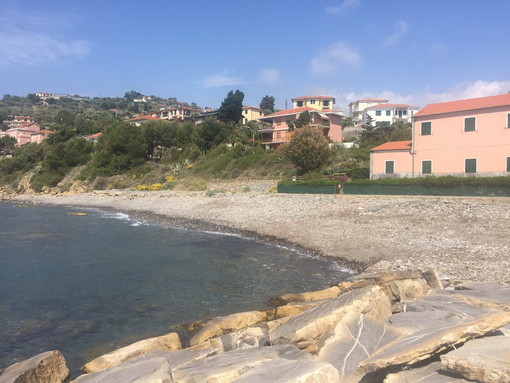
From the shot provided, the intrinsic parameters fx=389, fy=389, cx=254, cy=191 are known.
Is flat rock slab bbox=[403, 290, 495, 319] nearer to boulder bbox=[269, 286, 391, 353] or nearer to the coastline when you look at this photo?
boulder bbox=[269, 286, 391, 353]

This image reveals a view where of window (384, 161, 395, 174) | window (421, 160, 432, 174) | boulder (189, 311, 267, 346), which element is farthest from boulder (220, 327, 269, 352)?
window (384, 161, 395, 174)

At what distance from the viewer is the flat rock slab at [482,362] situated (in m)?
4.67

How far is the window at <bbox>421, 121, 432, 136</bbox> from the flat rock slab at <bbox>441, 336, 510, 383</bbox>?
3237 cm

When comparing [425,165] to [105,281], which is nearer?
[105,281]

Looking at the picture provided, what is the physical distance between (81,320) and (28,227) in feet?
79.8

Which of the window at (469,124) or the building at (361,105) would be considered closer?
the window at (469,124)

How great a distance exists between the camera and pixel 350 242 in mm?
19969

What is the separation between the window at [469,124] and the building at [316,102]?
189 feet

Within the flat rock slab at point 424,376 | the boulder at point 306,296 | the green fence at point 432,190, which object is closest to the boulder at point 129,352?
the boulder at point 306,296

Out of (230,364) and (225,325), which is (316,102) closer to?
(225,325)

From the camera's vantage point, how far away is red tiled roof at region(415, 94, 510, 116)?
103 feet

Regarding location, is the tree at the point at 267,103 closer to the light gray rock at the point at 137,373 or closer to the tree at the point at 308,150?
the tree at the point at 308,150

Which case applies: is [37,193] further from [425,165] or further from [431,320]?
[431,320]

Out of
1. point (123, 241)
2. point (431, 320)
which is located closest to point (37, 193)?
point (123, 241)
